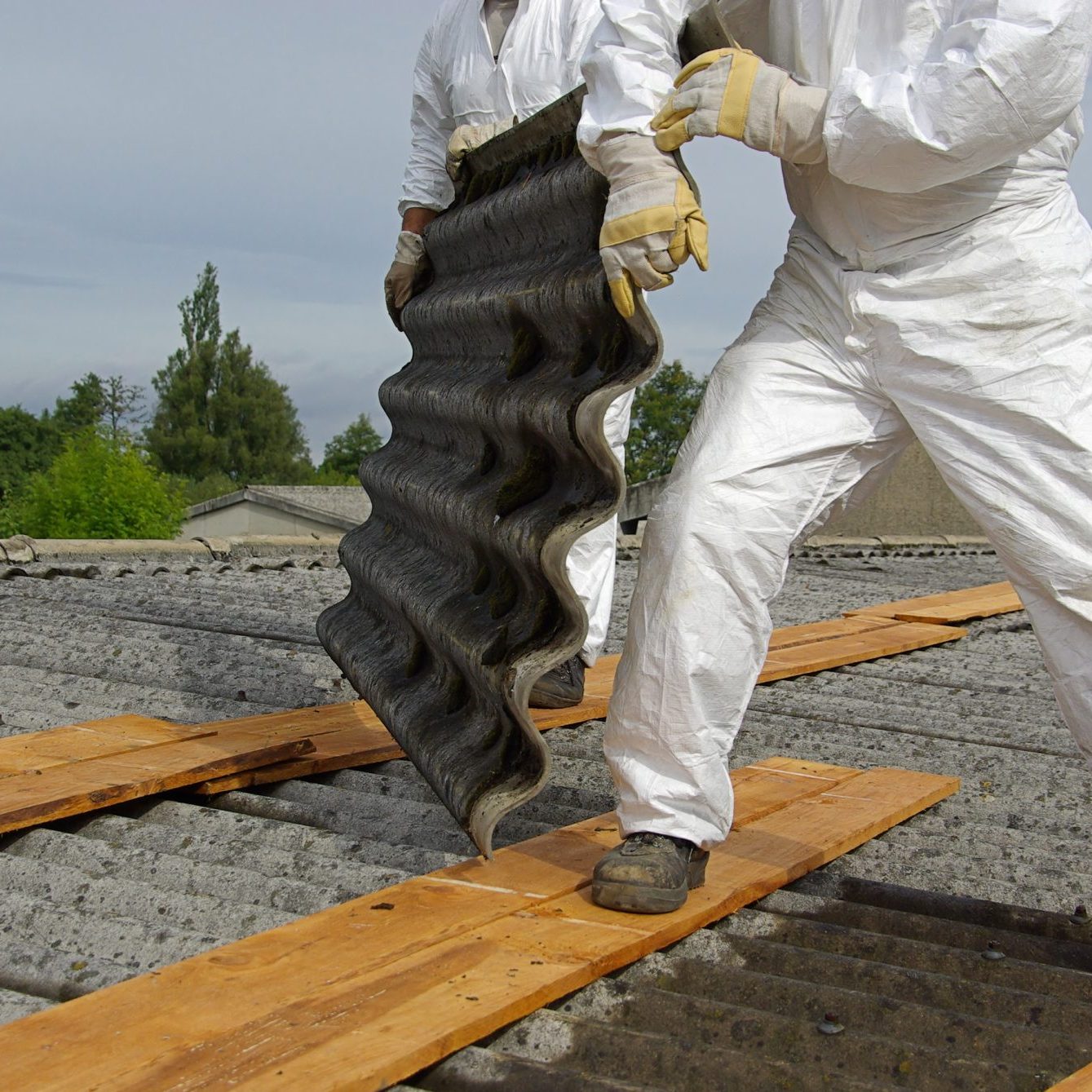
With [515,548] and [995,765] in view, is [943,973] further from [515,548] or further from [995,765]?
[995,765]

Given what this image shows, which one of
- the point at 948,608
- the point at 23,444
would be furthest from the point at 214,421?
the point at 948,608

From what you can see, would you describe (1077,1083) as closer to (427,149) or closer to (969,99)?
(969,99)

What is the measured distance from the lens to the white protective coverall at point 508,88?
3.56 meters

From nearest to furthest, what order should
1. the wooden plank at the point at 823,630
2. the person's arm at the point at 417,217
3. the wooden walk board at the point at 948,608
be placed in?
the person's arm at the point at 417,217 → the wooden plank at the point at 823,630 → the wooden walk board at the point at 948,608

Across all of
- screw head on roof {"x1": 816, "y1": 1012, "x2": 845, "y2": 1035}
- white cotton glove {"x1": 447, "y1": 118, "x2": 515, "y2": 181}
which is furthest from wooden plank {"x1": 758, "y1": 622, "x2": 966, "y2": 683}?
screw head on roof {"x1": 816, "y1": 1012, "x2": 845, "y2": 1035}

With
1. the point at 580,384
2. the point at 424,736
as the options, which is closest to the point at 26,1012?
the point at 424,736

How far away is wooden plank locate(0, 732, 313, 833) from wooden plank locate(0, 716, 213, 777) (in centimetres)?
3

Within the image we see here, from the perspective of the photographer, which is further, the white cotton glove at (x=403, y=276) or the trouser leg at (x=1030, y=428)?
the white cotton glove at (x=403, y=276)

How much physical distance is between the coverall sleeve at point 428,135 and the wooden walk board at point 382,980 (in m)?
2.17

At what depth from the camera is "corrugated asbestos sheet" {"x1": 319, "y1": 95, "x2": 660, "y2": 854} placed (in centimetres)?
204

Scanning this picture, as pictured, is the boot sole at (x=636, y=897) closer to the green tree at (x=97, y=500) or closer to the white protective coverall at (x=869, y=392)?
the white protective coverall at (x=869, y=392)

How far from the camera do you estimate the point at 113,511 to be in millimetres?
19953

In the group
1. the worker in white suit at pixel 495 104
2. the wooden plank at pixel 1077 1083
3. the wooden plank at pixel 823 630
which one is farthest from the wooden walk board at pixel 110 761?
the wooden plank at pixel 823 630

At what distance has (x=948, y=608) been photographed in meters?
5.90
